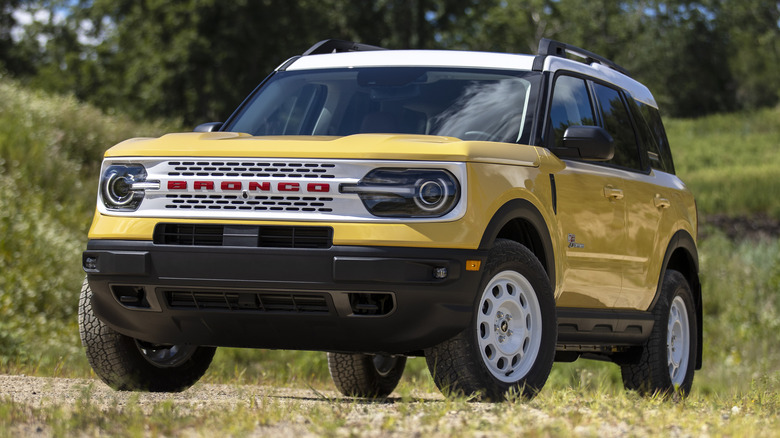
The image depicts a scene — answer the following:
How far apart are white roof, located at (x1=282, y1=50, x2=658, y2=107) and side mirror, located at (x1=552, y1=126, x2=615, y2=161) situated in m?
0.56

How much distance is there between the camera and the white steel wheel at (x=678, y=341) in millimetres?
8273

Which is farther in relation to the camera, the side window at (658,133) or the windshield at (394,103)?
the side window at (658,133)

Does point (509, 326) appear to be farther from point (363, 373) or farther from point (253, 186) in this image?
point (363, 373)

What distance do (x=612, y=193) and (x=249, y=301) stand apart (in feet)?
8.50

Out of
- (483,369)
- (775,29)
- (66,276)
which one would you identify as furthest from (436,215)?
(775,29)

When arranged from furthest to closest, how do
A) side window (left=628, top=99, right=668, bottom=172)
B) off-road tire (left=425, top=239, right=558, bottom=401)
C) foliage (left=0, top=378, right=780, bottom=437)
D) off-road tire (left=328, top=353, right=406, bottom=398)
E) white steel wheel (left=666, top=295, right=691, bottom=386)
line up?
off-road tire (left=328, top=353, right=406, bottom=398) < white steel wheel (left=666, top=295, right=691, bottom=386) < side window (left=628, top=99, right=668, bottom=172) < off-road tire (left=425, top=239, right=558, bottom=401) < foliage (left=0, top=378, right=780, bottom=437)

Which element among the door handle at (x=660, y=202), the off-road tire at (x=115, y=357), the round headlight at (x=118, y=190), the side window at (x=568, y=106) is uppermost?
the side window at (x=568, y=106)

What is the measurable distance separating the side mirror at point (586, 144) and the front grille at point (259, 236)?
68.2 inches

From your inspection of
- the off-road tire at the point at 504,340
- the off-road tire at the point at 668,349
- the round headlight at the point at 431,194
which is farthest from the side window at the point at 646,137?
the round headlight at the point at 431,194

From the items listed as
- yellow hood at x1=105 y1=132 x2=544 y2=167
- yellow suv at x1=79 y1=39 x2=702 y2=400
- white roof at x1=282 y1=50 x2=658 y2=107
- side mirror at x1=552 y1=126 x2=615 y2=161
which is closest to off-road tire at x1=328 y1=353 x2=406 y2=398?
yellow suv at x1=79 y1=39 x2=702 y2=400

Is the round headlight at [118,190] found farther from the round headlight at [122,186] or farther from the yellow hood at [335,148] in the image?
the yellow hood at [335,148]

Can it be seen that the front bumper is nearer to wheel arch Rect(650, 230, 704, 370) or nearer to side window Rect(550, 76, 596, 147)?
side window Rect(550, 76, 596, 147)

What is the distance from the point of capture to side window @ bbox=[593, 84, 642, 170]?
25.0 feet

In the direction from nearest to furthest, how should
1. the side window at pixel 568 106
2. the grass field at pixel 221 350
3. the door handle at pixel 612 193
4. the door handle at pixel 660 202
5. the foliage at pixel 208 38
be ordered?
the grass field at pixel 221 350 → the side window at pixel 568 106 → the door handle at pixel 612 193 → the door handle at pixel 660 202 → the foliage at pixel 208 38
